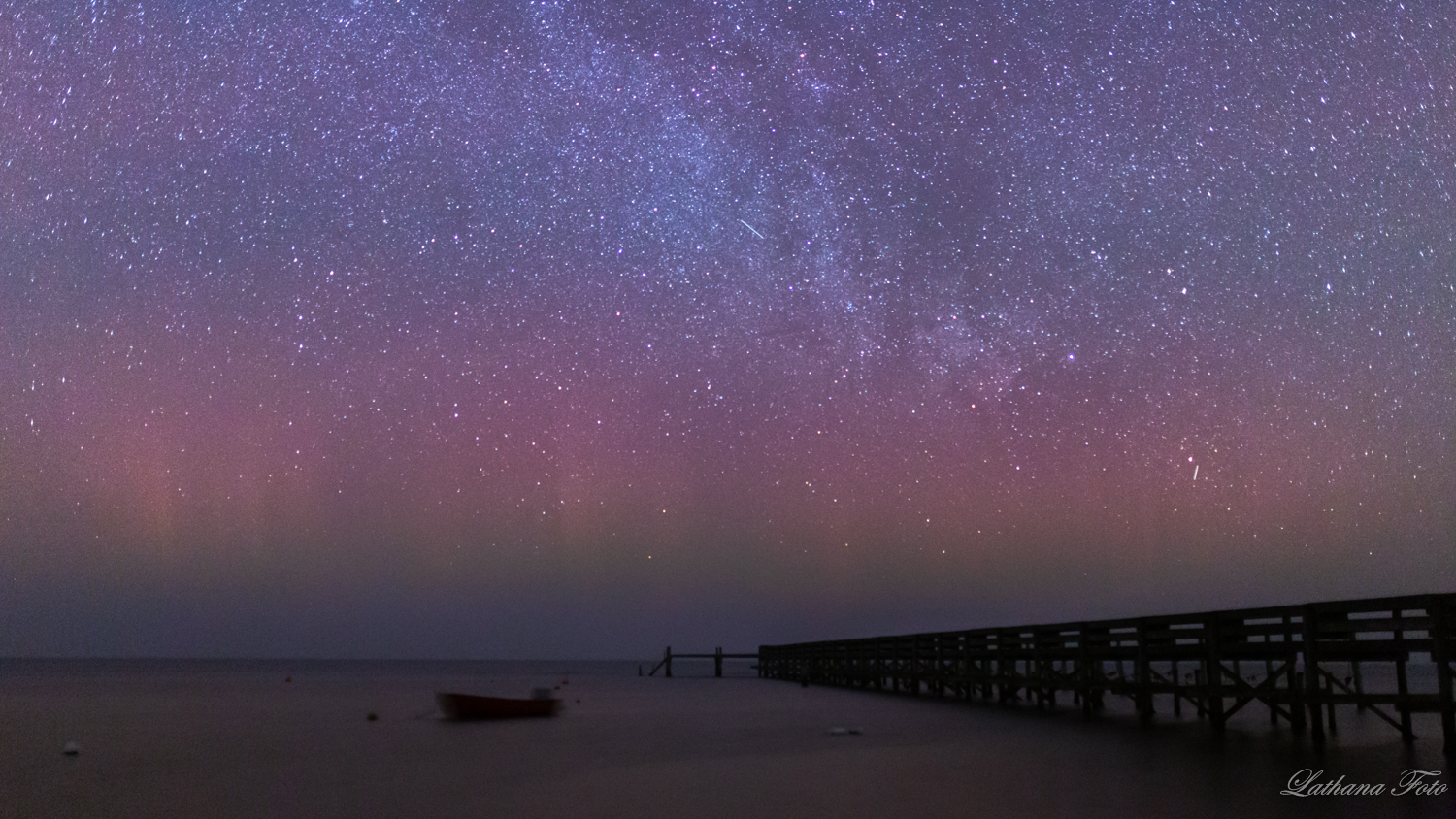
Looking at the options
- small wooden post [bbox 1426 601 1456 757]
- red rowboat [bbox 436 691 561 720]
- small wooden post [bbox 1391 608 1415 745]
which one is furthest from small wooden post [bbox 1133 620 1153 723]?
red rowboat [bbox 436 691 561 720]

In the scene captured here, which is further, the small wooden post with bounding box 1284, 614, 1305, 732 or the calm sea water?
the small wooden post with bounding box 1284, 614, 1305, 732

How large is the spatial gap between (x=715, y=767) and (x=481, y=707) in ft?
42.4

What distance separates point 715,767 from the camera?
15922mm

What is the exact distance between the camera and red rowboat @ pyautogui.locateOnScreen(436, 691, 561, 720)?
2666cm

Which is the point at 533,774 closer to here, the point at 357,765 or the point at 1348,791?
the point at 357,765

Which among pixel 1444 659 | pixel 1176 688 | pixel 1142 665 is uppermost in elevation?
pixel 1444 659

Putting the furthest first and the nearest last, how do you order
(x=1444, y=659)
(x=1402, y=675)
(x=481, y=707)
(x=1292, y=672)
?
(x=481, y=707) → (x=1292, y=672) → (x=1402, y=675) → (x=1444, y=659)

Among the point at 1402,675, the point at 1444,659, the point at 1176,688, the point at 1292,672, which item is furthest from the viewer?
the point at 1176,688

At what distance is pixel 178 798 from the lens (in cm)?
1330

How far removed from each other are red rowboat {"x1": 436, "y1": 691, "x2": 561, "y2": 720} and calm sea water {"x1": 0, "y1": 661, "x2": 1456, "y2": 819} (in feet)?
4.21

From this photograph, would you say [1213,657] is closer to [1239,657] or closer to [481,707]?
[1239,657]

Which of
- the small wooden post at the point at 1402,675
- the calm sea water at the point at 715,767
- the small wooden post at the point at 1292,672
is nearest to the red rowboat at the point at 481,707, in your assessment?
the calm sea water at the point at 715,767

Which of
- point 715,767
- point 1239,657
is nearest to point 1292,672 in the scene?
point 1239,657

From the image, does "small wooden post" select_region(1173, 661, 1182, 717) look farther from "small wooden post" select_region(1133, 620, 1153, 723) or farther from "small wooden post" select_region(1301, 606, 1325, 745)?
"small wooden post" select_region(1301, 606, 1325, 745)
